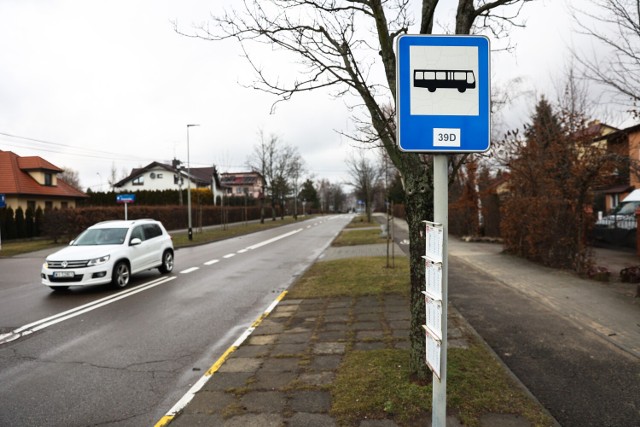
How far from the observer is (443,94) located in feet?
9.25

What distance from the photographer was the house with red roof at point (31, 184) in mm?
34438

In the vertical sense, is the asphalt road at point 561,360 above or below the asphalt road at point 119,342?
above

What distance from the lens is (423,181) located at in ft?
13.1

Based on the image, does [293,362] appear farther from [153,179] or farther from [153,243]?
[153,179]

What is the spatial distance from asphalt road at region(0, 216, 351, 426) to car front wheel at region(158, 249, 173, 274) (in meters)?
0.49

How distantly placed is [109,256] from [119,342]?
464cm

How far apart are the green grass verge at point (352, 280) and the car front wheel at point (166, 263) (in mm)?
4293

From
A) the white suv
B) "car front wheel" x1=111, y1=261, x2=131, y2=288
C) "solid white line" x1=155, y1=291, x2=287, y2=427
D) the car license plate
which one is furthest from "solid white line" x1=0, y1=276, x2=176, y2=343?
"solid white line" x1=155, y1=291, x2=287, y2=427

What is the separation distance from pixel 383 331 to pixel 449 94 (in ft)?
13.9

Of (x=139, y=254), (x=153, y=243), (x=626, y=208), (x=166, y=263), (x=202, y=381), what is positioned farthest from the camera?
(x=626, y=208)

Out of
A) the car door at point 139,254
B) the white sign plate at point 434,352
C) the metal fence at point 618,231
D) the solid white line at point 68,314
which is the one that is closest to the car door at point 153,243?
the car door at point 139,254

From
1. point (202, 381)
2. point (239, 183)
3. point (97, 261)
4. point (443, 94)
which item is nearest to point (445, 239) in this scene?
point (443, 94)

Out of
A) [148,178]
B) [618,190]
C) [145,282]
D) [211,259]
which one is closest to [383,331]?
[145,282]

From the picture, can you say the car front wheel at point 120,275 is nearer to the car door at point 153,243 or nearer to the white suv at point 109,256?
the white suv at point 109,256
